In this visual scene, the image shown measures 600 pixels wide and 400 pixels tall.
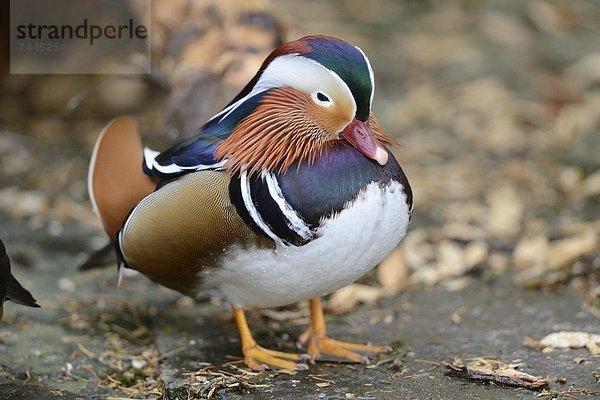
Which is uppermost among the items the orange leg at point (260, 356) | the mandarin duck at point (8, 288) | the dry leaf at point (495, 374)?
the mandarin duck at point (8, 288)

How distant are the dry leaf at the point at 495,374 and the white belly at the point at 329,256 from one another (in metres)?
0.50

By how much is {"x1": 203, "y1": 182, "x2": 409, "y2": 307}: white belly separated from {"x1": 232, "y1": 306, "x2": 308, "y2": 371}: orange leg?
211 millimetres

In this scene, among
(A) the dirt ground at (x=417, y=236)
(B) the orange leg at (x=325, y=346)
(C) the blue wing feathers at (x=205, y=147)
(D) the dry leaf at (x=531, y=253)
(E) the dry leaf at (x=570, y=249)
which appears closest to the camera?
(C) the blue wing feathers at (x=205, y=147)

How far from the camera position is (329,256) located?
311cm

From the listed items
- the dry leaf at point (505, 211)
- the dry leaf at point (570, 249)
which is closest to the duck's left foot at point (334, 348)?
the dry leaf at point (570, 249)

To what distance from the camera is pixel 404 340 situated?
3.72m

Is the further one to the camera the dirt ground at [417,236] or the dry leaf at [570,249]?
the dry leaf at [570,249]

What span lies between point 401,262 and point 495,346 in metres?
1.22

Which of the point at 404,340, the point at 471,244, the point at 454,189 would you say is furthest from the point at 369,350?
the point at 454,189

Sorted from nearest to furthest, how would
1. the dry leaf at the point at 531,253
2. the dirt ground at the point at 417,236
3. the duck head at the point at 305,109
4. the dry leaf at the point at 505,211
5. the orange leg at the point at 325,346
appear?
the duck head at the point at 305,109, the dirt ground at the point at 417,236, the orange leg at the point at 325,346, the dry leaf at the point at 531,253, the dry leaf at the point at 505,211

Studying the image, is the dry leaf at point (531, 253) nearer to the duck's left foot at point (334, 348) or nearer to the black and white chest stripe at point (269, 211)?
the duck's left foot at point (334, 348)

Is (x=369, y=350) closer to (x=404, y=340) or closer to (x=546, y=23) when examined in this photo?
(x=404, y=340)

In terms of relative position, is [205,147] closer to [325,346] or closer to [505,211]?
[325,346]

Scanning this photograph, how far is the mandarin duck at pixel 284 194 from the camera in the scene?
3.05 meters
